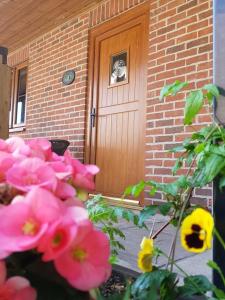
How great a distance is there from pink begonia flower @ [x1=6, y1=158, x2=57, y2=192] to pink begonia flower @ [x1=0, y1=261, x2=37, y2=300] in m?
0.11

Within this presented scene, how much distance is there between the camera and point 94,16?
15.5ft

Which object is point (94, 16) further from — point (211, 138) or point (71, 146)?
point (211, 138)

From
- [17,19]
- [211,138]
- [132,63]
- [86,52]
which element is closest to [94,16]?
A: [86,52]

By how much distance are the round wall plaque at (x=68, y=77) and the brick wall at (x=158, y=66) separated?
0.08 m

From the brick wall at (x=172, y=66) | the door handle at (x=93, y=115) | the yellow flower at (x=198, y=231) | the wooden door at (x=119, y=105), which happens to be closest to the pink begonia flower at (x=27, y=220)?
the yellow flower at (x=198, y=231)

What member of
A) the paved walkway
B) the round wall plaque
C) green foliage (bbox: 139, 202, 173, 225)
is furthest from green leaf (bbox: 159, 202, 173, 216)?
the round wall plaque

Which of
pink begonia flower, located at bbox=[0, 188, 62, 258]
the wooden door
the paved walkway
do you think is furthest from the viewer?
the wooden door

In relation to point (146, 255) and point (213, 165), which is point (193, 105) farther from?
point (146, 255)

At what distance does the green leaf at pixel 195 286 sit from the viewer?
0.80m

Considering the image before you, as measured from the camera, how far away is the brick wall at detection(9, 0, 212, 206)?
3.31 m

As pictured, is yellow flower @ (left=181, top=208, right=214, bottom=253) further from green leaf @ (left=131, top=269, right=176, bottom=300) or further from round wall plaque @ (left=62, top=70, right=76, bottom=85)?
round wall plaque @ (left=62, top=70, right=76, bottom=85)

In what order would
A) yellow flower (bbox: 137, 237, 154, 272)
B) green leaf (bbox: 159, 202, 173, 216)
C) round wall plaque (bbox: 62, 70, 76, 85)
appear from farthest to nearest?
round wall plaque (bbox: 62, 70, 76, 85), green leaf (bbox: 159, 202, 173, 216), yellow flower (bbox: 137, 237, 154, 272)

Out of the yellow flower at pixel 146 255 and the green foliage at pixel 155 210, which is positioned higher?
the green foliage at pixel 155 210

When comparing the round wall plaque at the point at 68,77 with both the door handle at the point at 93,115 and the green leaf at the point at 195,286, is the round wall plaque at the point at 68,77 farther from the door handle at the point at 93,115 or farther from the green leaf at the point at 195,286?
the green leaf at the point at 195,286
